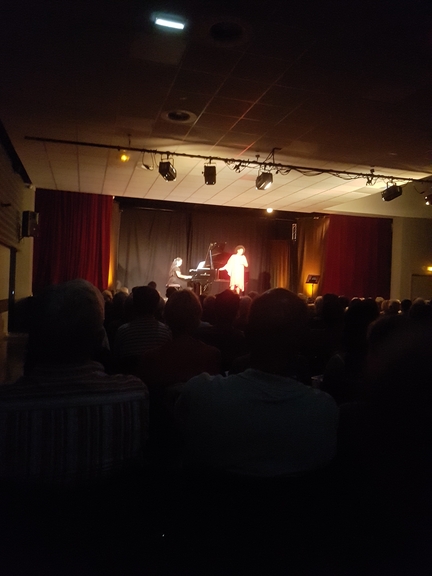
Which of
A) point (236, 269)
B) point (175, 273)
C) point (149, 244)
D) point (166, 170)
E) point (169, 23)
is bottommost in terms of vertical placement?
point (175, 273)

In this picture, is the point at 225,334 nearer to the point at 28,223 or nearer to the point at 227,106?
the point at 227,106

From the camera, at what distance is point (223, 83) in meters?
4.39

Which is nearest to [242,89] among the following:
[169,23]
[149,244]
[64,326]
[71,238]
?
[169,23]

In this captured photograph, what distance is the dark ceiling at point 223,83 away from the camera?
10.9 ft

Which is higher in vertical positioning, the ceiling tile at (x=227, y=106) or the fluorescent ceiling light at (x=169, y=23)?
the fluorescent ceiling light at (x=169, y=23)

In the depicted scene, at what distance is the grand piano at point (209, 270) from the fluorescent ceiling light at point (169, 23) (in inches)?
296

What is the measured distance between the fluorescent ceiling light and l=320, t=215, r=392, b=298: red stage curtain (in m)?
9.70

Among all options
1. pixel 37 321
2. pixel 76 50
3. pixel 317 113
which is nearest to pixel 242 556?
pixel 37 321

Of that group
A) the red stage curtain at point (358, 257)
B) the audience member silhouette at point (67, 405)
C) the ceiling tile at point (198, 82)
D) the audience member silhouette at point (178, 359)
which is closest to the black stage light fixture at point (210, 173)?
the ceiling tile at point (198, 82)

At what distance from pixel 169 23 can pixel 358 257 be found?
1059cm

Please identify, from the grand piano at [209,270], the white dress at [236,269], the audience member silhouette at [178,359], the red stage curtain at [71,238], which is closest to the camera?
the audience member silhouette at [178,359]

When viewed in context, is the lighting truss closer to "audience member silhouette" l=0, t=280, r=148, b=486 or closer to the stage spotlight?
the stage spotlight

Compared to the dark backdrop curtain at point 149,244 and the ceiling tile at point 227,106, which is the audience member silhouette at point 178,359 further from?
the dark backdrop curtain at point 149,244

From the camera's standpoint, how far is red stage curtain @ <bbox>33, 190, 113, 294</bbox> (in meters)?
10.0
